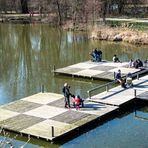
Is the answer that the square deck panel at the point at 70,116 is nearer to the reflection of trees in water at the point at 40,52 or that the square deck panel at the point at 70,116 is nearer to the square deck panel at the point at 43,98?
the square deck panel at the point at 43,98

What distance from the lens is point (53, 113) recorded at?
23953 millimetres

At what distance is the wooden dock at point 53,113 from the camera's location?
70.3 feet

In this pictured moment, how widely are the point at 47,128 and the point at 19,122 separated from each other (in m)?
1.89

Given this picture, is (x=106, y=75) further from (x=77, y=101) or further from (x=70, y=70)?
(x=77, y=101)

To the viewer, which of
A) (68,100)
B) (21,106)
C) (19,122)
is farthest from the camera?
(21,106)

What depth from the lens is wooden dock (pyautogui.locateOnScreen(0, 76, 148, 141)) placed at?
21.4m

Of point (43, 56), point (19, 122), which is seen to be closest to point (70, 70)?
point (43, 56)

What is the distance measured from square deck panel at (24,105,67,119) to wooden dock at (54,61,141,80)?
366 inches

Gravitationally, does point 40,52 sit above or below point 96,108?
above

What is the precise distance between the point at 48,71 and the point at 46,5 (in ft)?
142

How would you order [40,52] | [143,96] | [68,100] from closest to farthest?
[68,100] < [143,96] < [40,52]

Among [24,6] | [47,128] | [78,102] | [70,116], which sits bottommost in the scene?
[47,128]

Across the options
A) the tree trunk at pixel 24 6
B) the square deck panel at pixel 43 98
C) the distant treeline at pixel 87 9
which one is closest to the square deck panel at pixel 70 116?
the square deck panel at pixel 43 98

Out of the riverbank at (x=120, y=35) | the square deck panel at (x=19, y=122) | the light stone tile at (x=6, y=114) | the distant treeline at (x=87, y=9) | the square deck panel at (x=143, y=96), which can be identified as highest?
the distant treeline at (x=87, y=9)
